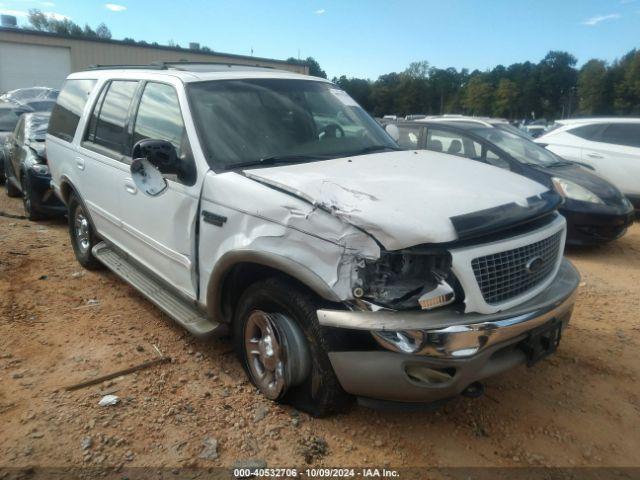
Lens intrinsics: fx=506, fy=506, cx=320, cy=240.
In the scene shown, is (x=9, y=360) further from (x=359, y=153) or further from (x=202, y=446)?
(x=359, y=153)

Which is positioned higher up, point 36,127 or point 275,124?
point 275,124

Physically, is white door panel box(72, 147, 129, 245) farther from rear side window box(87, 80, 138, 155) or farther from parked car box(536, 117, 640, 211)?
parked car box(536, 117, 640, 211)

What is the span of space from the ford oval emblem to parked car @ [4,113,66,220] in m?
6.58

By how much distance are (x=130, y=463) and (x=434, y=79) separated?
90762mm

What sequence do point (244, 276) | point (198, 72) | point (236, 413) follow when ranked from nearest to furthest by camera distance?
point (236, 413), point (244, 276), point (198, 72)

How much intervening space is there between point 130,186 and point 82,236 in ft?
6.30

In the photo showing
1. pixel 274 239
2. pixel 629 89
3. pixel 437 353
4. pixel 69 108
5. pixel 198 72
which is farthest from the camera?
pixel 629 89

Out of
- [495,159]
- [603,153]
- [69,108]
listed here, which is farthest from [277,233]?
[603,153]

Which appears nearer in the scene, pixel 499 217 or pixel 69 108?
pixel 499 217

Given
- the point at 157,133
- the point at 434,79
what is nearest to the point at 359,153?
the point at 157,133

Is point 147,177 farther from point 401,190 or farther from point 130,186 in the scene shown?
point 401,190

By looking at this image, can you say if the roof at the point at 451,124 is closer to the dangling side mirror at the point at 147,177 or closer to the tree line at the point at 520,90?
the dangling side mirror at the point at 147,177

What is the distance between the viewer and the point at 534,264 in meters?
2.61

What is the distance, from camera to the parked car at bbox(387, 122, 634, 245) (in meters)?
6.16
